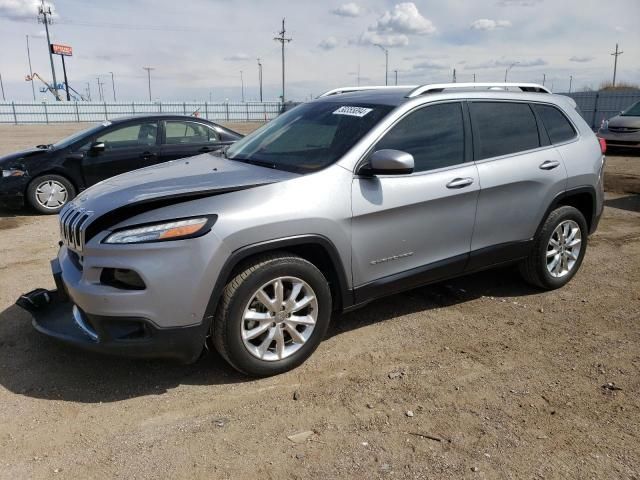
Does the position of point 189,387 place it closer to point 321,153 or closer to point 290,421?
point 290,421

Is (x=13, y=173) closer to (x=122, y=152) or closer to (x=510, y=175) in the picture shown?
(x=122, y=152)

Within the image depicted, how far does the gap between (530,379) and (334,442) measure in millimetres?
1411

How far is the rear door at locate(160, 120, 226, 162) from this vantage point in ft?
28.0

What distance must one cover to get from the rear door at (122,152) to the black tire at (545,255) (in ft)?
19.5

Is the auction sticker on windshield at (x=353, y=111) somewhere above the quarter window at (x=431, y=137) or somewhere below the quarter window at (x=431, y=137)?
above

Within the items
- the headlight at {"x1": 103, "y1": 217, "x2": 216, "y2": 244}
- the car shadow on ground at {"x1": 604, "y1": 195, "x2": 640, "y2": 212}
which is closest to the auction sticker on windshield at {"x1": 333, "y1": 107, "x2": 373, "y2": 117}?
the headlight at {"x1": 103, "y1": 217, "x2": 216, "y2": 244}

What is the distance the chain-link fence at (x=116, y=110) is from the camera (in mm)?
46916

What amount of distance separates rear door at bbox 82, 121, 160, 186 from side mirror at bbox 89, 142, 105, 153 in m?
0.03

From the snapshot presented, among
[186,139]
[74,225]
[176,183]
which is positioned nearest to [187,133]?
[186,139]

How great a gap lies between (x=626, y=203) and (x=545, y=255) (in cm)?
521

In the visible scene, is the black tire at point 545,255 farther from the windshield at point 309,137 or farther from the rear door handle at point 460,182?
the windshield at point 309,137

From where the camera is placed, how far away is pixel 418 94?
12.9 ft

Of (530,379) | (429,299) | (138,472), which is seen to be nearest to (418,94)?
(429,299)

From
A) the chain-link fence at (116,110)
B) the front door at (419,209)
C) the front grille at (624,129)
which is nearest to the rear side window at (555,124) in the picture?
the front door at (419,209)
